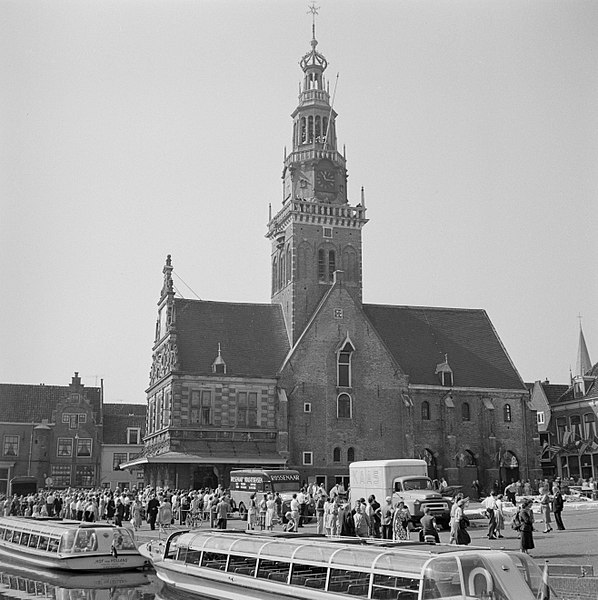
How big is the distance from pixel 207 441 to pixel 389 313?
1872cm

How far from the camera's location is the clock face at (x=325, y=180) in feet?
212

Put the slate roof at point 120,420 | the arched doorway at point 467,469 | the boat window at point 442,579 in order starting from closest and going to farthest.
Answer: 1. the boat window at point 442,579
2. the arched doorway at point 467,469
3. the slate roof at point 120,420

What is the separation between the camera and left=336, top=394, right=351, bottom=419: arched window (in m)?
58.1

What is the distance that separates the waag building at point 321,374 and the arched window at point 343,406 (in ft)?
0.24

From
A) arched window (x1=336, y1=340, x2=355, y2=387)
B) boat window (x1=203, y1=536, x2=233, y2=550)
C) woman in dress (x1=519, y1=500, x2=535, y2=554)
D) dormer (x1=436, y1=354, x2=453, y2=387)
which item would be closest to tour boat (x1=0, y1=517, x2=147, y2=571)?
boat window (x1=203, y1=536, x2=233, y2=550)

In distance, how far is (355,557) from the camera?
1792cm

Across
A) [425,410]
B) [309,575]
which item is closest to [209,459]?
[425,410]

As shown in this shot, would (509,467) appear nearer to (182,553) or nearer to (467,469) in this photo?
(467,469)

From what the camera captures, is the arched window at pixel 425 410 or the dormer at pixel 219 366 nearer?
the dormer at pixel 219 366

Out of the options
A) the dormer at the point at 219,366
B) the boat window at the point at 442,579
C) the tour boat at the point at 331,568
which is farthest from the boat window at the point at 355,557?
the dormer at the point at 219,366

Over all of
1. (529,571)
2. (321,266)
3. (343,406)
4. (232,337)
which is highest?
(321,266)

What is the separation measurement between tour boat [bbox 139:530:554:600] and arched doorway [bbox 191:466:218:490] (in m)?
27.3

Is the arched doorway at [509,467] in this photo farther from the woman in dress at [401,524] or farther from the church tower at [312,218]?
the woman in dress at [401,524]

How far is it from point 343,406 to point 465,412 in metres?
9.47
